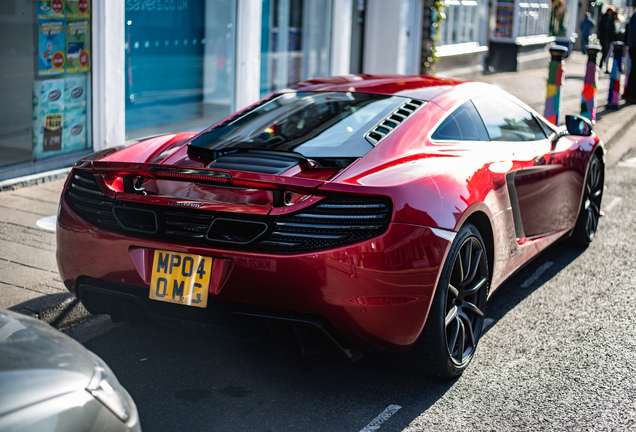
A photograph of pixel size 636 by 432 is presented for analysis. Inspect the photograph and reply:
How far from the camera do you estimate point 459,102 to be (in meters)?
4.19

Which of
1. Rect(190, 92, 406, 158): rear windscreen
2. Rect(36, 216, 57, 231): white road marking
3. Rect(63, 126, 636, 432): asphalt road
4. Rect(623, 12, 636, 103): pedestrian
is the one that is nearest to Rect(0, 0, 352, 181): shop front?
Rect(36, 216, 57, 231): white road marking

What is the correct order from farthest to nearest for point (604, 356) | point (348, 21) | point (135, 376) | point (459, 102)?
point (348, 21)
point (459, 102)
point (604, 356)
point (135, 376)

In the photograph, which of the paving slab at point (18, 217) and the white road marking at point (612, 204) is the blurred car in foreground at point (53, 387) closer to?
the paving slab at point (18, 217)

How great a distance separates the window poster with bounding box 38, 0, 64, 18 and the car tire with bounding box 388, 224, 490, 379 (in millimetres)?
5333

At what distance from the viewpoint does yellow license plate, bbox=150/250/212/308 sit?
313 centimetres

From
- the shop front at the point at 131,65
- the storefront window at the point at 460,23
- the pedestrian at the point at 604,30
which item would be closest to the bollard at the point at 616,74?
the storefront window at the point at 460,23

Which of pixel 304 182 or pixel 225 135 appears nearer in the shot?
pixel 304 182

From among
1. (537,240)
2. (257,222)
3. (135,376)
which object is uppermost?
(257,222)

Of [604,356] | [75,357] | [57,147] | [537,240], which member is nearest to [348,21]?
[57,147]

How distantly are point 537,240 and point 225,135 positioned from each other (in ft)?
6.71

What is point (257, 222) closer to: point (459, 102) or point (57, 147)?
point (459, 102)

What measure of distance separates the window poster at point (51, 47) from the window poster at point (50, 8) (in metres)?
0.06

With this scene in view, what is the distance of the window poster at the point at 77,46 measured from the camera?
7531 millimetres

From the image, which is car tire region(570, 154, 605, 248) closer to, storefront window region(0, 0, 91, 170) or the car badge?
the car badge
